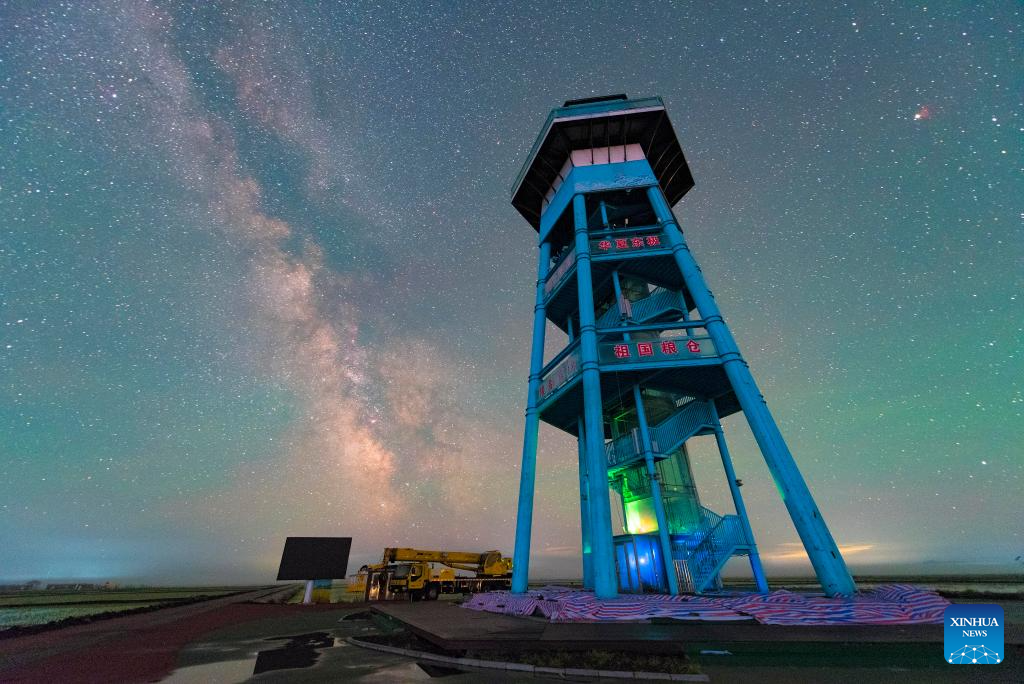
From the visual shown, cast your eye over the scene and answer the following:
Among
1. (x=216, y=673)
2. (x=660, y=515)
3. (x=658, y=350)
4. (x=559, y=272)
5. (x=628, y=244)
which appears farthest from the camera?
(x=559, y=272)

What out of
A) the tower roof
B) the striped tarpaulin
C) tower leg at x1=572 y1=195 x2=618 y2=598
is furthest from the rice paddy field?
the tower roof

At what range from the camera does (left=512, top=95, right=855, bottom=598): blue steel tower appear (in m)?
15.5

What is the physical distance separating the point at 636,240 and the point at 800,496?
13.6m

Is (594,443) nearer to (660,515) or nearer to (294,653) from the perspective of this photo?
(660,515)

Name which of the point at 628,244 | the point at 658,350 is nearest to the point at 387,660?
the point at 658,350

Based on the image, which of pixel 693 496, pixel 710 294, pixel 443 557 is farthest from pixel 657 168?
pixel 443 557

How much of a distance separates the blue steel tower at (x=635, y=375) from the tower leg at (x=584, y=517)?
0.12 meters

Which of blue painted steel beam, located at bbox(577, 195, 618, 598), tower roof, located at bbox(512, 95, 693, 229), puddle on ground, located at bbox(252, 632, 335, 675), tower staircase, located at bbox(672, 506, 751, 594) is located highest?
tower roof, located at bbox(512, 95, 693, 229)

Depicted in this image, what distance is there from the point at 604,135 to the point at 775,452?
2055 centimetres

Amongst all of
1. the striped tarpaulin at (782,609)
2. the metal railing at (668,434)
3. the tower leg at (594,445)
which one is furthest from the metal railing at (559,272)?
the striped tarpaulin at (782,609)

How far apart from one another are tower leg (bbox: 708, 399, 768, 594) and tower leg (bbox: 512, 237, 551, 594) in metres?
9.02

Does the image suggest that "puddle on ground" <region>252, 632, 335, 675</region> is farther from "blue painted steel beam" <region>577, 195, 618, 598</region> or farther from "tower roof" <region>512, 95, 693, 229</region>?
"tower roof" <region>512, 95, 693, 229</region>

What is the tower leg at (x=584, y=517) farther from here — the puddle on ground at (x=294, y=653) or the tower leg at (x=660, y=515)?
the puddle on ground at (x=294, y=653)

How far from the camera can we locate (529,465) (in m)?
18.7
